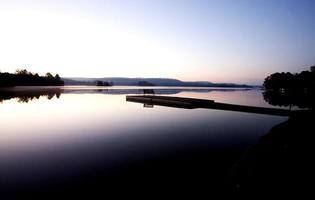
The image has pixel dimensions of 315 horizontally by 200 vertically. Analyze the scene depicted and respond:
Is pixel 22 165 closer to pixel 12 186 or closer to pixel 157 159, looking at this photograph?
pixel 12 186

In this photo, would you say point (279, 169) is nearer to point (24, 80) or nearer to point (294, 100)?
point (294, 100)

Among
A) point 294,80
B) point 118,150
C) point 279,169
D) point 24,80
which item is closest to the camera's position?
point 279,169

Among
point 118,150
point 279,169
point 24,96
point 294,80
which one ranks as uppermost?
point 294,80

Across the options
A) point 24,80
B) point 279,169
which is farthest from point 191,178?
point 24,80

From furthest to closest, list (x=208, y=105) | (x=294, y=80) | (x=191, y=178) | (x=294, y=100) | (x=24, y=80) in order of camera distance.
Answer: (x=24, y=80) < (x=294, y=80) < (x=294, y=100) < (x=208, y=105) < (x=191, y=178)

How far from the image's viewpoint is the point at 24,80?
137250 millimetres

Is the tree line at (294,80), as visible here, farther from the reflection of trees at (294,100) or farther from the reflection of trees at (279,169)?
the reflection of trees at (279,169)

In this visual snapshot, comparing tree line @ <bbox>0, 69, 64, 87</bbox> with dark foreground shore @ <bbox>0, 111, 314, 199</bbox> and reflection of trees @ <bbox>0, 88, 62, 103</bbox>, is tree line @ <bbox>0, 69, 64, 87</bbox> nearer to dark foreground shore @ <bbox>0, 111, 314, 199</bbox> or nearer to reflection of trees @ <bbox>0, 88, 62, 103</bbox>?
Result: reflection of trees @ <bbox>0, 88, 62, 103</bbox>

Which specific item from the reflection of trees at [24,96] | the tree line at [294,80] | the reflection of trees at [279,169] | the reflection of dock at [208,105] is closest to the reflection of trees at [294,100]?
the reflection of dock at [208,105]

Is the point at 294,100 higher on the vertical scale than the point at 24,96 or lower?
lower

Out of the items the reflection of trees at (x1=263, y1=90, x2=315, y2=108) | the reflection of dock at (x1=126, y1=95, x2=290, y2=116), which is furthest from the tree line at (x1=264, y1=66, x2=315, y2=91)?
the reflection of dock at (x1=126, y1=95, x2=290, y2=116)

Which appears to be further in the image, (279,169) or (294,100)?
(294,100)

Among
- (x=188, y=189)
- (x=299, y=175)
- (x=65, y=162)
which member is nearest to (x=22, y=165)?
(x=65, y=162)

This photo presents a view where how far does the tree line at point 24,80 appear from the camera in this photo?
11626 cm
